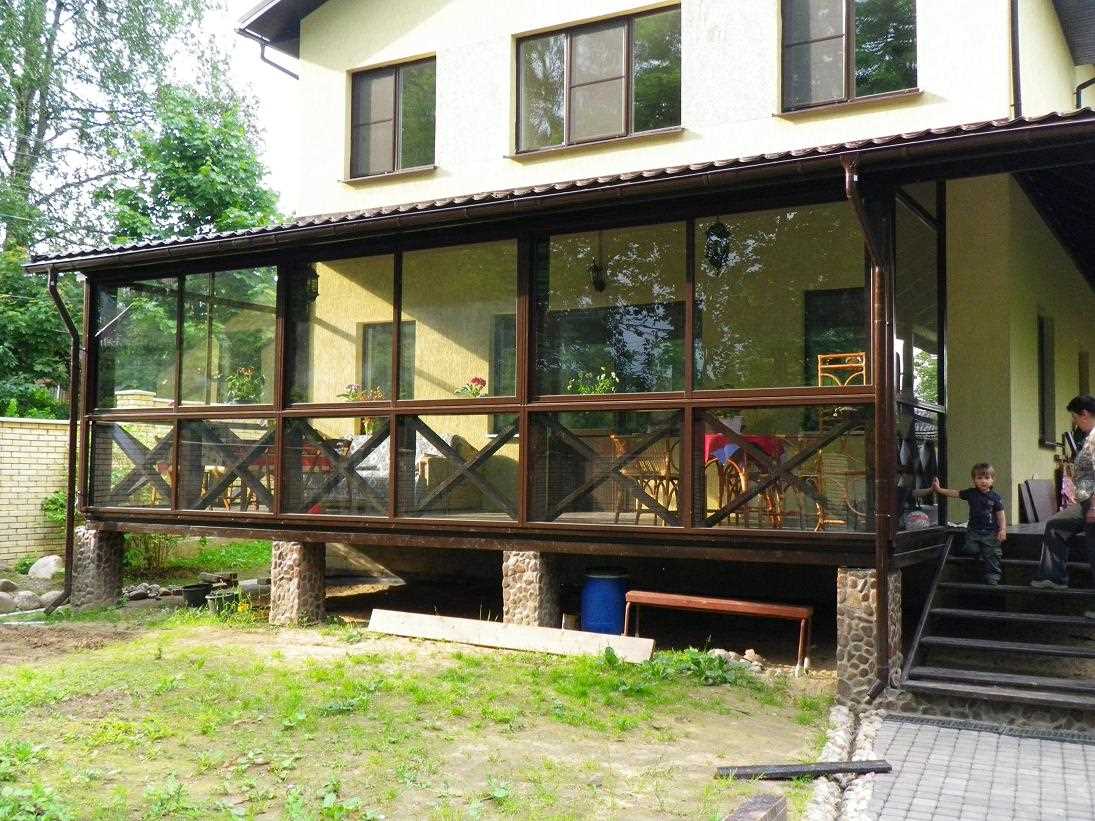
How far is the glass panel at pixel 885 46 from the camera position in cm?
994

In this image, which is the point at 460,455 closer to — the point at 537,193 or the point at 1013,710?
the point at 537,193

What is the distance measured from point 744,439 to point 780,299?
1174 millimetres

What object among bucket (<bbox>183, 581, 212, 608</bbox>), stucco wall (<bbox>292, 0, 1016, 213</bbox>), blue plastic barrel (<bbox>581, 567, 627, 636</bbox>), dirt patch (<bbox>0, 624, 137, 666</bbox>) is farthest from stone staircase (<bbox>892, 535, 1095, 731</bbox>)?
bucket (<bbox>183, 581, 212, 608</bbox>)

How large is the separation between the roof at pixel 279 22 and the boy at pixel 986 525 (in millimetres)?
10481

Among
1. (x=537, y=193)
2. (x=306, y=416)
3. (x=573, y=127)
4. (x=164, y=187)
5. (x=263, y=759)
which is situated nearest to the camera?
(x=263, y=759)

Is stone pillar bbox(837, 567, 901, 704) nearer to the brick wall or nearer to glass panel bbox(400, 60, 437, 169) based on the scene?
glass panel bbox(400, 60, 437, 169)

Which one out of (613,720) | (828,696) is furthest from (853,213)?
(613,720)

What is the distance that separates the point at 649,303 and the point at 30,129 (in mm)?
23970

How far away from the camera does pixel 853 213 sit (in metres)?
7.76

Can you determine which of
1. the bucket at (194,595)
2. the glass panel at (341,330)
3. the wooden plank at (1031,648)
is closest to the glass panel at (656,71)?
the glass panel at (341,330)

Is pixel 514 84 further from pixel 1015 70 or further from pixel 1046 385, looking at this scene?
pixel 1046 385

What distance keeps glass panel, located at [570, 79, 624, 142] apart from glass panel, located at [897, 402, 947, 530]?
16.2 feet

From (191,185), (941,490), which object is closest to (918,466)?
(941,490)

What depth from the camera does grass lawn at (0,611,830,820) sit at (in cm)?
508
